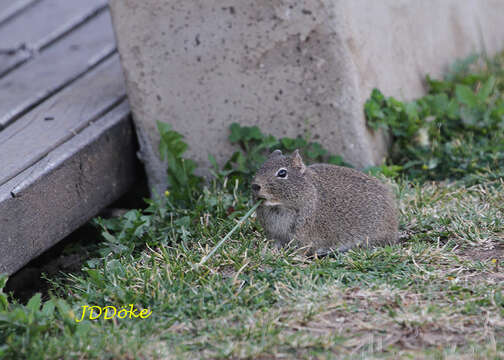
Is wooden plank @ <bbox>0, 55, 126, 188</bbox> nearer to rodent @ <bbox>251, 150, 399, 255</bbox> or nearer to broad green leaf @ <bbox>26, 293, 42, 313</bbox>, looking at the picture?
broad green leaf @ <bbox>26, 293, 42, 313</bbox>

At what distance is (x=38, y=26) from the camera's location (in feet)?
23.7

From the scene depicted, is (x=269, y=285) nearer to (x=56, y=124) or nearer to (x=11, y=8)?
(x=56, y=124)

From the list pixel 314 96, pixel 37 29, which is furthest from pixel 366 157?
pixel 37 29

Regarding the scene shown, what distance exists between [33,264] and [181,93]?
6.07 ft

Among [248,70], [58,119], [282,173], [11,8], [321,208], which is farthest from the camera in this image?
[11,8]

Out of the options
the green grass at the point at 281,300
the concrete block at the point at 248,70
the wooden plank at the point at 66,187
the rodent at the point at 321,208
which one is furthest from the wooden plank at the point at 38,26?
the rodent at the point at 321,208

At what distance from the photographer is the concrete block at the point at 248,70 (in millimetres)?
5250

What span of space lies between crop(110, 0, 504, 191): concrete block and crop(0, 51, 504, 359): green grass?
0.62 ft

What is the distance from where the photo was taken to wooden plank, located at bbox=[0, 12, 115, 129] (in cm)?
585

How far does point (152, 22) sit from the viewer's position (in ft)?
17.8

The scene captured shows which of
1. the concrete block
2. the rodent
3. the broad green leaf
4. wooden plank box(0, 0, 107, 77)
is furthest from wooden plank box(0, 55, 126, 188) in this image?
the rodent

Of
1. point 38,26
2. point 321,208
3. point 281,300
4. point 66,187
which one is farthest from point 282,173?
point 38,26

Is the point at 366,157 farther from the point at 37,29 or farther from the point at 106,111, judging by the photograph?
the point at 37,29

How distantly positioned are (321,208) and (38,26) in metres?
4.22
